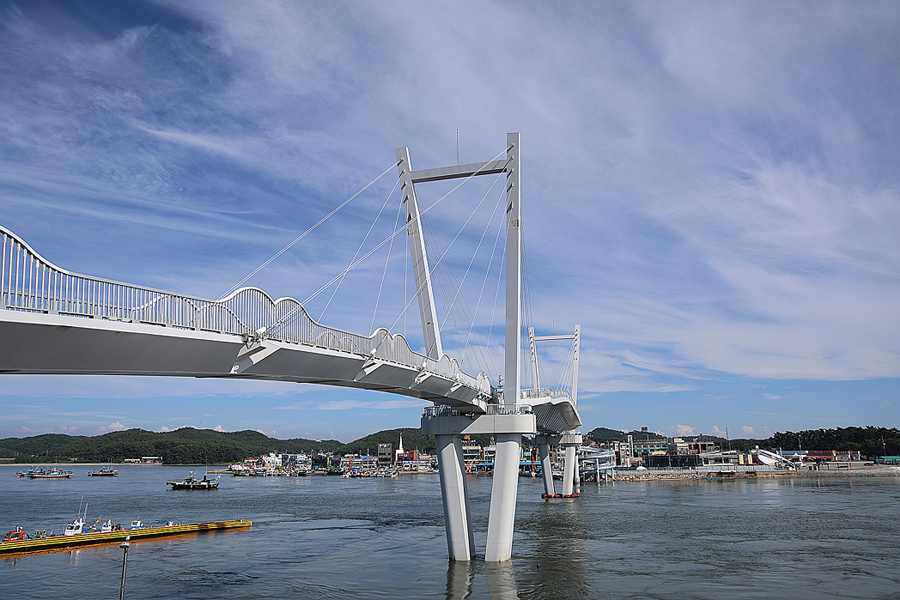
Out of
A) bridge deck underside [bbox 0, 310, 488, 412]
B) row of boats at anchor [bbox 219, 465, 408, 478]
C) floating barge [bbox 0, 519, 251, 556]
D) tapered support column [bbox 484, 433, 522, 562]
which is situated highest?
bridge deck underside [bbox 0, 310, 488, 412]

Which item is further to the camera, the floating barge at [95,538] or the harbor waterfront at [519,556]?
the floating barge at [95,538]

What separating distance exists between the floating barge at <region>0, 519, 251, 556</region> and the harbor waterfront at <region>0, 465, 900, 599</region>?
128 centimetres

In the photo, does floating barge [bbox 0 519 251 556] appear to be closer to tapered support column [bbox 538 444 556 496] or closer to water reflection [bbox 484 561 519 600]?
water reflection [bbox 484 561 519 600]

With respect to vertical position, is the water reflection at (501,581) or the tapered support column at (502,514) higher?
the tapered support column at (502,514)

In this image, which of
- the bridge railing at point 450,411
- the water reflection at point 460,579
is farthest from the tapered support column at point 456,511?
the bridge railing at point 450,411

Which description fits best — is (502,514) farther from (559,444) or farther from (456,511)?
(559,444)

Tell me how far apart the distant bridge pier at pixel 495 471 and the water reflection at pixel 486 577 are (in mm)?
553

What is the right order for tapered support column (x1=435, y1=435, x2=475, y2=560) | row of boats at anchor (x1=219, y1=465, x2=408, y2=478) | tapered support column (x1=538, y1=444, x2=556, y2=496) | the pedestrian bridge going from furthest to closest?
row of boats at anchor (x1=219, y1=465, x2=408, y2=478) → tapered support column (x1=538, y1=444, x2=556, y2=496) → tapered support column (x1=435, y1=435, x2=475, y2=560) → the pedestrian bridge

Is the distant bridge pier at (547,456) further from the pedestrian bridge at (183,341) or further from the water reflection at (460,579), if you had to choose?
the pedestrian bridge at (183,341)

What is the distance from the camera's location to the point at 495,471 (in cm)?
3494

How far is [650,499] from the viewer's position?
85.4 m

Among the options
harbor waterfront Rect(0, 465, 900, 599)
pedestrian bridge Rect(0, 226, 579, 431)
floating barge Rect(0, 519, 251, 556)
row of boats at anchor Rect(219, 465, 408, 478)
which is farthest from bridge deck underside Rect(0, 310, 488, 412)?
row of boats at anchor Rect(219, 465, 408, 478)

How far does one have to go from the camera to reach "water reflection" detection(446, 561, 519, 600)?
2832cm

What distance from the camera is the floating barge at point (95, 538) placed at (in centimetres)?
4178
